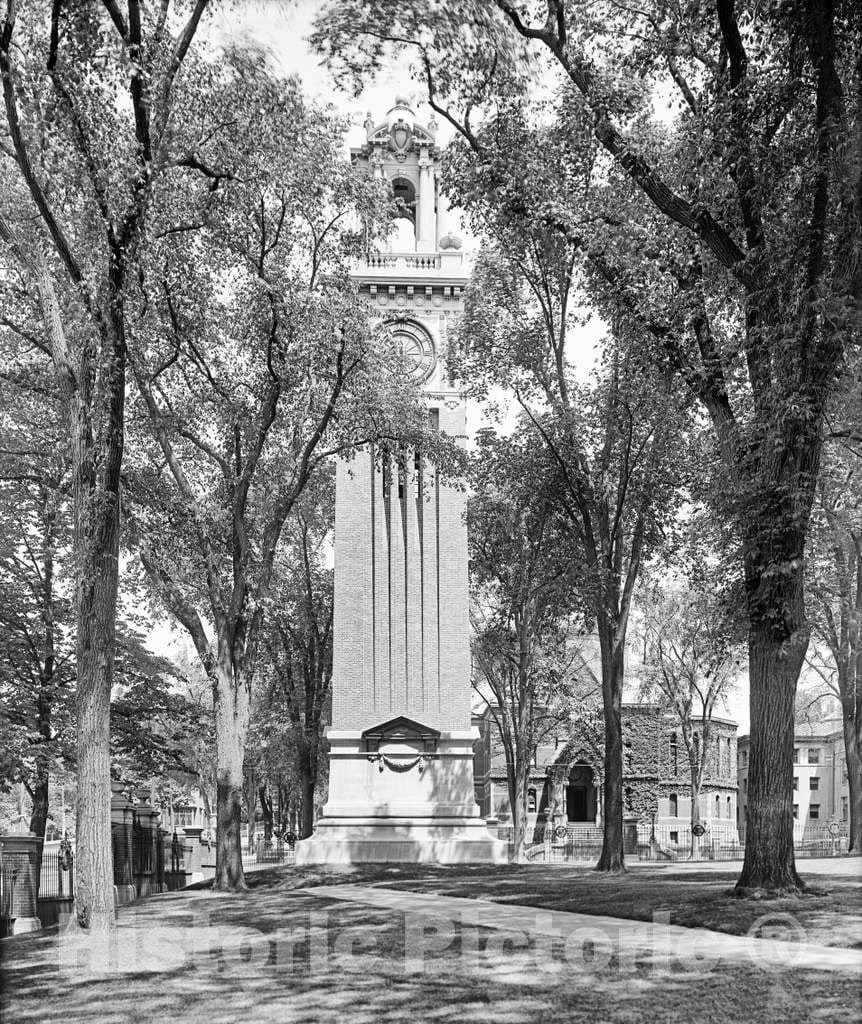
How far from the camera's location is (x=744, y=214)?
49.2 feet

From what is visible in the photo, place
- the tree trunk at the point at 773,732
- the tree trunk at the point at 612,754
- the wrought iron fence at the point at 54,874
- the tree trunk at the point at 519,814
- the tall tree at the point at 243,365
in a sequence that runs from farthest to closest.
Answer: the tree trunk at the point at 519,814 → the wrought iron fence at the point at 54,874 → the tree trunk at the point at 612,754 → the tall tree at the point at 243,365 → the tree trunk at the point at 773,732

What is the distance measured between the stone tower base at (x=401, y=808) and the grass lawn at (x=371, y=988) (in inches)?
752

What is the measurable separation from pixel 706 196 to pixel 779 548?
16.0ft

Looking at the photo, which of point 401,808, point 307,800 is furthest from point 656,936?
point 307,800

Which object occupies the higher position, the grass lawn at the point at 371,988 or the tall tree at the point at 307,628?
the tall tree at the point at 307,628

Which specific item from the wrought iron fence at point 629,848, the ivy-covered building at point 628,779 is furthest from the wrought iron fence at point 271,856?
the ivy-covered building at point 628,779

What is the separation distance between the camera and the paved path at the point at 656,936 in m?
9.94

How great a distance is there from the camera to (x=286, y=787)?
2557 inches

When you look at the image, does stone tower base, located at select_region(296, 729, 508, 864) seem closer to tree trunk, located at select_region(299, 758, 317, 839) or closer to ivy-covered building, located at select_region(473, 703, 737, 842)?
tree trunk, located at select_region(299, 758, 317, 839)

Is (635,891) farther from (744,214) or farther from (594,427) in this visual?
(594,427)

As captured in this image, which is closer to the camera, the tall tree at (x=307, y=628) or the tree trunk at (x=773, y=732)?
the tree trunk at (x=773, y=732)

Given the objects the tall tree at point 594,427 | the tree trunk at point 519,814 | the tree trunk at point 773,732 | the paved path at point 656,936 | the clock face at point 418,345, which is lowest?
the tree trunk at point 519,814

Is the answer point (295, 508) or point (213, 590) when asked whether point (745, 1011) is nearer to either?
point (213, 590)

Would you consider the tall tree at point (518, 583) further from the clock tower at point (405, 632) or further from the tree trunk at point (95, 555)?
the tree trunk at point (95, 555)
